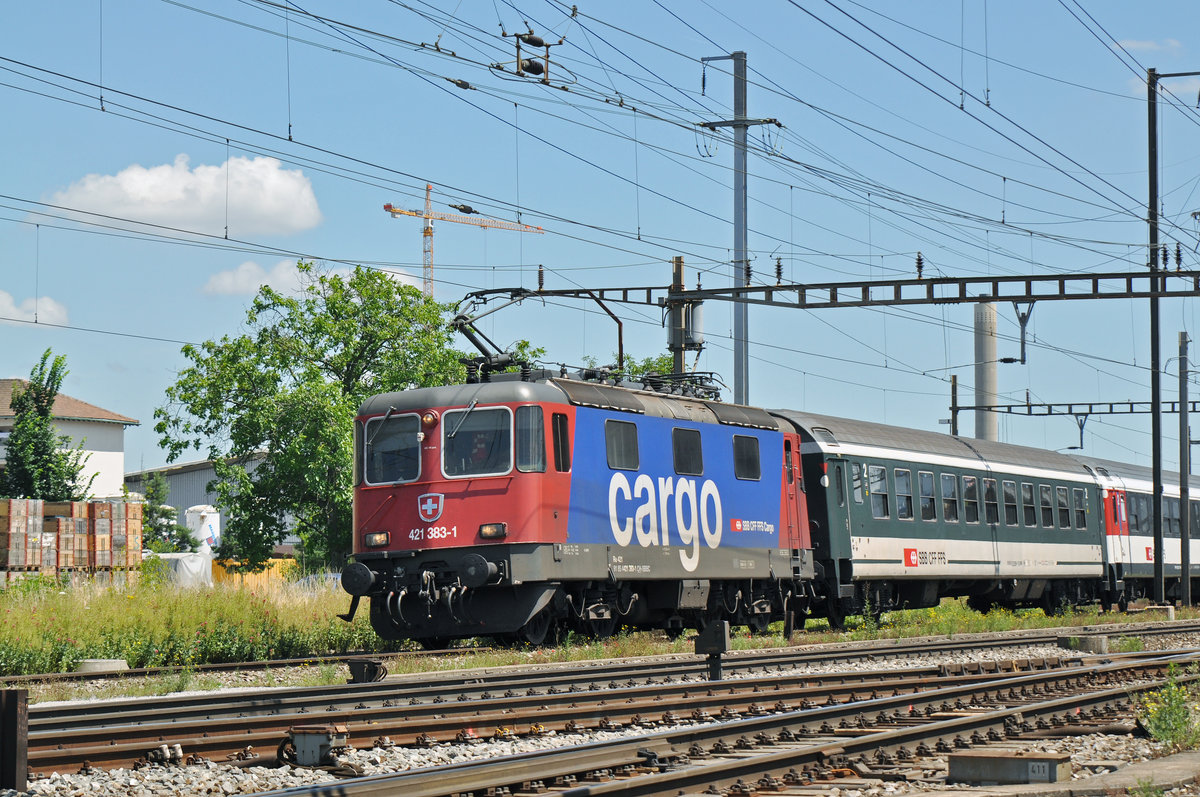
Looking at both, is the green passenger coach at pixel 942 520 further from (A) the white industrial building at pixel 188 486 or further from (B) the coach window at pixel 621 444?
(A) the white industrial building at pixel 188 486

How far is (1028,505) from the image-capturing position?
1150 inches

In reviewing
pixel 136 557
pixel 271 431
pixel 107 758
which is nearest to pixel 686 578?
pixel 107 758

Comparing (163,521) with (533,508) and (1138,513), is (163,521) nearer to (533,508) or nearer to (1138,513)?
(1138,513)

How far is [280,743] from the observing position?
909cm

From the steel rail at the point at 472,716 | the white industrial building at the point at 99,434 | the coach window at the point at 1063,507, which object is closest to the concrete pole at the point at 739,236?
the coach window at the point at 1063,507

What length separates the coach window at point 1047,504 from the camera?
29891 mm

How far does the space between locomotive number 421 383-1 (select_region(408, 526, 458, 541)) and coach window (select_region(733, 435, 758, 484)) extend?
519 cm

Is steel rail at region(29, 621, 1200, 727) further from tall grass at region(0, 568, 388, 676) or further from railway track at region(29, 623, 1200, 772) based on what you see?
tall grass at region(0, 568, 388, 676)

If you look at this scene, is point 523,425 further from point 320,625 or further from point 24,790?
point 24,790

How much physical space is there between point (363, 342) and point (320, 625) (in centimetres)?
3141

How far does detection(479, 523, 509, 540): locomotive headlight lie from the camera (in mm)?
16859

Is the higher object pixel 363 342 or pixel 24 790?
pixel 363 342

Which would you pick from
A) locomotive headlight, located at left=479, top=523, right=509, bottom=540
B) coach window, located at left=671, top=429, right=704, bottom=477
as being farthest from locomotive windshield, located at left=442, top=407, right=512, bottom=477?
coach window, located at left=671, top=429, right=704, bottom=477

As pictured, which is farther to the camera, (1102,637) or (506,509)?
(1102,637)
